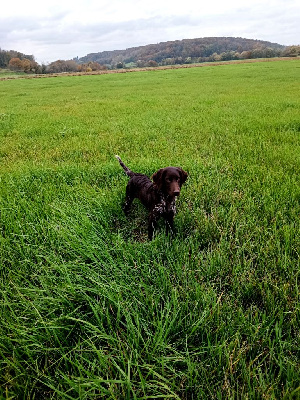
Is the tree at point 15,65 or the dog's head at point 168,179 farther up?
the tree at point 15,65

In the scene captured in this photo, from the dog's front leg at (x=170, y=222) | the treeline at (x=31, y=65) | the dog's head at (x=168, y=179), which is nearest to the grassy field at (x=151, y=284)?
the dog's front leg at (x=170, y=222)

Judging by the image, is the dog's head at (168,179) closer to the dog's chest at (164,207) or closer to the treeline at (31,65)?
the dog's chest at (164,207)

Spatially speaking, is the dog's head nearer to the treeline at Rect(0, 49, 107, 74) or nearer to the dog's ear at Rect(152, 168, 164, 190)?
the dog's ear at Rect(152, 168, 164, 190)

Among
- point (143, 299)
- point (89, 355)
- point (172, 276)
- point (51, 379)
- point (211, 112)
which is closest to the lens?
point (51, 379)

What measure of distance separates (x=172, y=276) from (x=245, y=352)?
3.00 ft

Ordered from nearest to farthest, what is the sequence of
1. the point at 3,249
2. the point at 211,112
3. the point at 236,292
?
the point at 236,292 → the point at 3,249 → the point at 211,112

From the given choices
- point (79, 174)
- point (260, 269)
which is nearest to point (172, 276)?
point (260, 269)

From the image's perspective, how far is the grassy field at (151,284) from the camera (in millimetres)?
1635

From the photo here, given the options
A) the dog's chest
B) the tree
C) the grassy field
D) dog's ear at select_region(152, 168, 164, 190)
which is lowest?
the grassy field

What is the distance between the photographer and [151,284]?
2410mm

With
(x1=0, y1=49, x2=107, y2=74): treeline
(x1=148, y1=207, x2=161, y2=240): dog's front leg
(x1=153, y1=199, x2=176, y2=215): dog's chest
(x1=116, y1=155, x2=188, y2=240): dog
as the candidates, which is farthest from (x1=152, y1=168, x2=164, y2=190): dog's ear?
(x1=0, y1=49, x2=107, y2=74): treeline

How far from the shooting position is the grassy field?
1635mm

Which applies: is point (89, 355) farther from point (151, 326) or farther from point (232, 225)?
point (232, 225)

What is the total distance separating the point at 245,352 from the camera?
1.78 metres
